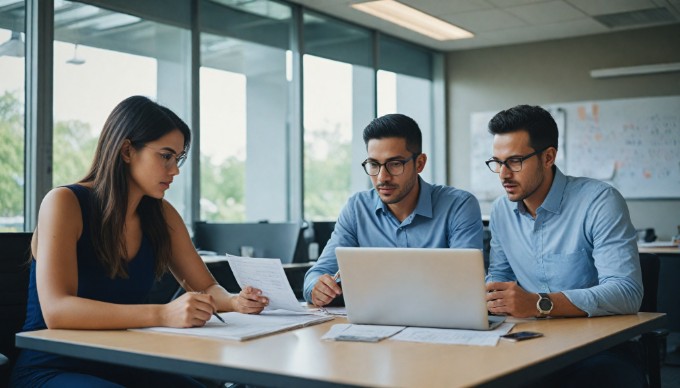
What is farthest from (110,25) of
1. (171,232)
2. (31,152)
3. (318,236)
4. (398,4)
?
(171,232)

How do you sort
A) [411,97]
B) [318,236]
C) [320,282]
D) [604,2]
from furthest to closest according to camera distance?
[411,97] → [604,2] → [318,236] → [320,282]

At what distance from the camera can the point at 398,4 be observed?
6367mm

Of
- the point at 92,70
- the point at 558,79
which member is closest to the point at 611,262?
the point at 92,70

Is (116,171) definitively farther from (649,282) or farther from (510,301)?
(649,282)

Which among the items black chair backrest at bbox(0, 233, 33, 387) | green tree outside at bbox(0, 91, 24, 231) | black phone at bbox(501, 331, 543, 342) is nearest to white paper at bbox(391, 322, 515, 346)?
black phone at bbox(501, 331, 543, 342)

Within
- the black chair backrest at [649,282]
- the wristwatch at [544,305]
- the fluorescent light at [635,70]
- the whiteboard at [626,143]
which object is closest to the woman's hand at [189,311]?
the wristwatch at [544,305]

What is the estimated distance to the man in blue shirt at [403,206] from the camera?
9.02 feet

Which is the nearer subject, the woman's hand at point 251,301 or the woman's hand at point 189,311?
the woman's hand at point 189,311

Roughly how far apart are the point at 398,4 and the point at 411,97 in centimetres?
197

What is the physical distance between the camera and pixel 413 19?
6.91m

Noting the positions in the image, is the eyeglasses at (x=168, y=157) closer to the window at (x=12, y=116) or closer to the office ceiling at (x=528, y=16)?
the window at (x=12, y=116)

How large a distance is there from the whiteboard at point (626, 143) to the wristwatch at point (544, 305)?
18.6 feet

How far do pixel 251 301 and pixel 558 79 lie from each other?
629 centimetres

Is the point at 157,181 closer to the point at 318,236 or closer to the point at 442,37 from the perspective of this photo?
the point at 318,236
